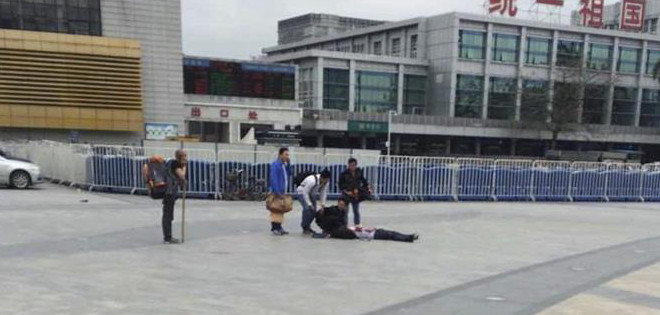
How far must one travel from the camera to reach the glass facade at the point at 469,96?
65375 millimetres

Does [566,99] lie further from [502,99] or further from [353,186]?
[353,186]

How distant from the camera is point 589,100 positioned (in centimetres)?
6800

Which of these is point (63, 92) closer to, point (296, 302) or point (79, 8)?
point (79, 8)

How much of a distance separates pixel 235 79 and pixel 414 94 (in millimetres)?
27294

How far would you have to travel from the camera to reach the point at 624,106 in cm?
7106

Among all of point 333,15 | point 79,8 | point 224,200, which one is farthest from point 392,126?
point 333,15

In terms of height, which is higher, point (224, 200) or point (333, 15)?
point (333, 15)

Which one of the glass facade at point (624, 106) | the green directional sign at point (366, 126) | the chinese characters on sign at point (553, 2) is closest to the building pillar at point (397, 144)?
the green directional sign at point (366, 126)

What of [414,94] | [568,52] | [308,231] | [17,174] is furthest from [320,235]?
[568,52]

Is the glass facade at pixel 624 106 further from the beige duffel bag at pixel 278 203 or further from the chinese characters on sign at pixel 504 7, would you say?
the beige duffel bag at pixel 278 203

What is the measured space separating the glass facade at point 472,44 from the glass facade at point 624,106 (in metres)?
17.4

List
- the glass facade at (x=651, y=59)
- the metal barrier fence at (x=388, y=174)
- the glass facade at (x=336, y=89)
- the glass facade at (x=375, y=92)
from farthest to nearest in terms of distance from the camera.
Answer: the glass facade at (x=651, y=59)
the glass facade at (x=375, y=92)
the glass facade at (x=336, y=89)
the metal barrier fence at (x=388, y=174)

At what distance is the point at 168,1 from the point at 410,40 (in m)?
38.3

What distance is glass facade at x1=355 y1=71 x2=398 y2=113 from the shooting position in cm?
6638
